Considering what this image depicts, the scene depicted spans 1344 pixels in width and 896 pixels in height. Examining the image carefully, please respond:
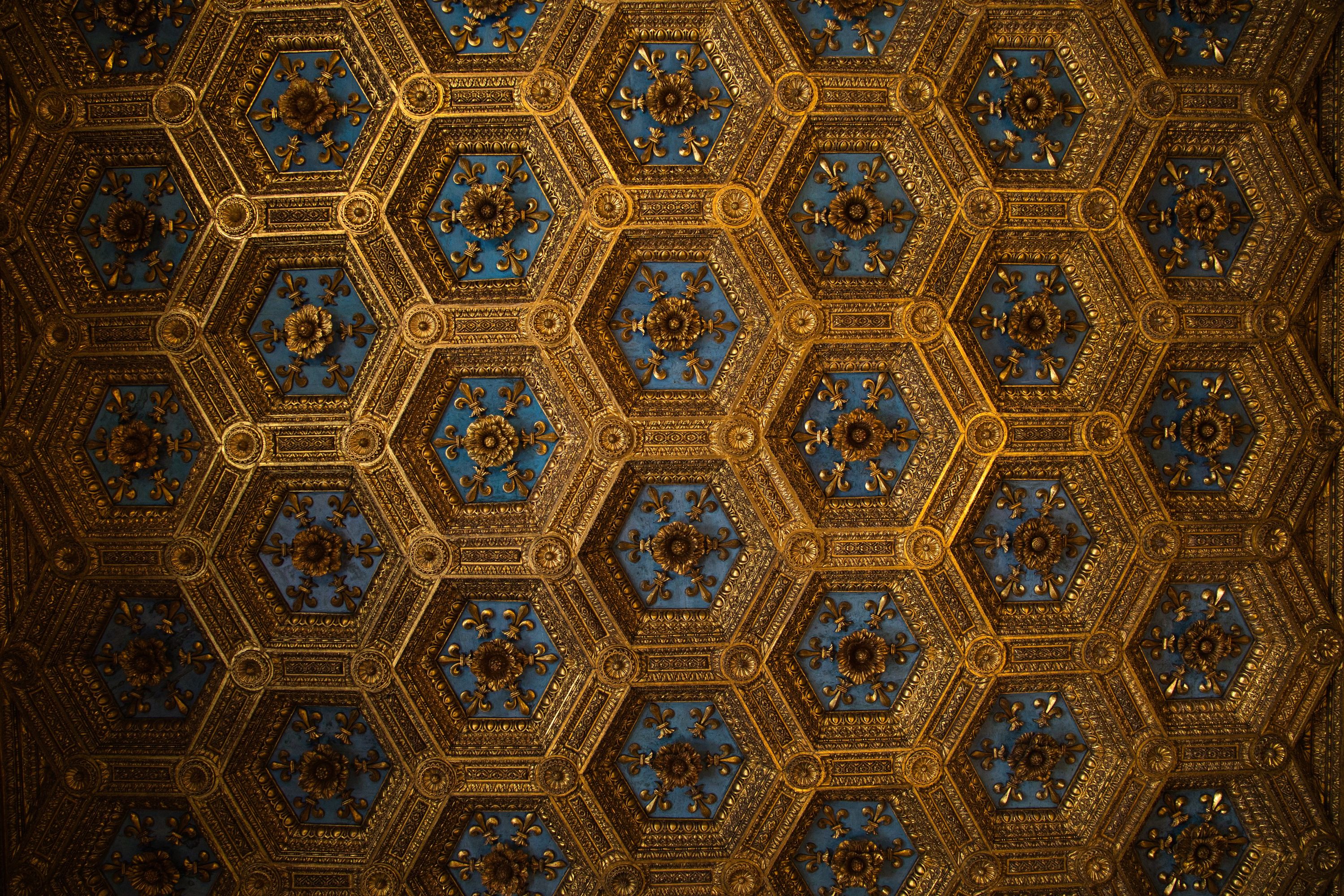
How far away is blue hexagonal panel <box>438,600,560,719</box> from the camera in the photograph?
8477 millimetres

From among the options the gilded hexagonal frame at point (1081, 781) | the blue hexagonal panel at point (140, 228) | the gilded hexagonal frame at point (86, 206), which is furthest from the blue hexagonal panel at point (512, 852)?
the blue hexagonal panel at point (140, 228)

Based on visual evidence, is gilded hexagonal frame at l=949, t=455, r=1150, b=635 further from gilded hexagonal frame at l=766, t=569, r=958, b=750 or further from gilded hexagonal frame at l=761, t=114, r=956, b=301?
gilded hexagonal frame at l=761, t=114, r=956, b=301

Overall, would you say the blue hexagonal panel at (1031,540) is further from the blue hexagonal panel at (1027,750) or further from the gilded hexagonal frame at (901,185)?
the gilded hexagonal frame at (901,185)

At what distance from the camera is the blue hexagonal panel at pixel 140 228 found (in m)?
8.05

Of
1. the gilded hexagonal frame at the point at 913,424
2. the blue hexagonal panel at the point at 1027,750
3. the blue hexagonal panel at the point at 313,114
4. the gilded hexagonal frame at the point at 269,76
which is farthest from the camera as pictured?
the blue hexagonal panel at the point at 1027,750

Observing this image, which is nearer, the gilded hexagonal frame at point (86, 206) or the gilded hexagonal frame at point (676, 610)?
the gilded hexagonal frame at point (86, 206)

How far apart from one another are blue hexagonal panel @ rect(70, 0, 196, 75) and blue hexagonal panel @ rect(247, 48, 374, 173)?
3.59 feet

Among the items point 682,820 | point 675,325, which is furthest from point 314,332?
point 682,820

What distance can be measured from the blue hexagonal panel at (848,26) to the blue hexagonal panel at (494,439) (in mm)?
5258

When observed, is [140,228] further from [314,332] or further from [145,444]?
[145,444]

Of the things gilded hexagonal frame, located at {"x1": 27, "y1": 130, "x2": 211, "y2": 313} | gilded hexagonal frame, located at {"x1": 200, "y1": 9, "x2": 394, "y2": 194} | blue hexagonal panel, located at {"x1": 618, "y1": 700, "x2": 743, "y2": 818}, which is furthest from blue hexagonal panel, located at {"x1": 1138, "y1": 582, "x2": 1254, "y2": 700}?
gilded hexagonal frame, located at {"x1": 27, "y1": 130, "x2": 211, "y2": 313}

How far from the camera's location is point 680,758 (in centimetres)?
859

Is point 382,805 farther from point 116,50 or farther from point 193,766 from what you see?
point 116,50

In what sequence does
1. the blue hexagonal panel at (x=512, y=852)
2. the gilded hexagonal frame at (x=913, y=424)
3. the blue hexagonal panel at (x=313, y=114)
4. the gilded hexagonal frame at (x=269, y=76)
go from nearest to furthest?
the gilded hexagonal frame at (x=269, y=76) < the blue hexagonal panel at (x=313, y=114) < the gilded hexagonal frame at (x=913, y=424) < the blue hexagonal panel at (x=512, y=852)
